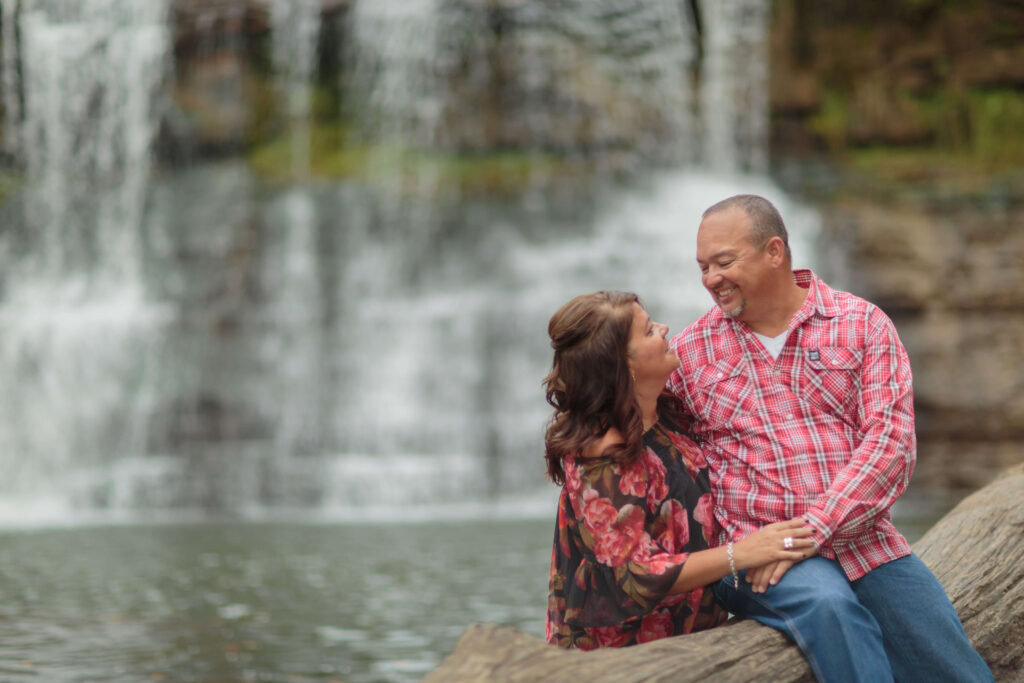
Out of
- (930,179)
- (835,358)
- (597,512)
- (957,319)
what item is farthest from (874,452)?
(930,179)

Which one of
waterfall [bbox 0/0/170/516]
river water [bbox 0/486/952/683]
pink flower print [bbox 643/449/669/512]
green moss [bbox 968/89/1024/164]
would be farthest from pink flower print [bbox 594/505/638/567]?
green moss [bbox 968/89/1024/164]

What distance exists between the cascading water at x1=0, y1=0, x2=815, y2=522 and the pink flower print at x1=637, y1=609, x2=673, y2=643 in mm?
10108

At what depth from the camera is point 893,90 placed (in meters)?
16.9

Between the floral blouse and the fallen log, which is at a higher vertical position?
the floral blouse

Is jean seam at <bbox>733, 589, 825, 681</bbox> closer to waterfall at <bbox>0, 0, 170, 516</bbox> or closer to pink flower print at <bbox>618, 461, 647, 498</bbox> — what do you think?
pink flower print at <bbox>618, 461, 647, 498</bbox>

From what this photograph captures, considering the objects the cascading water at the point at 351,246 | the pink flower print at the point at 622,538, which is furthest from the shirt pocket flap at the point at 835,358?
the cascading water at the point at 351,246

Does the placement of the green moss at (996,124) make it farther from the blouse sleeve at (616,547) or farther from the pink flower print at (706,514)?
the blouse sleeve at (616,547)

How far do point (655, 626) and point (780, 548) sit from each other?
36cm

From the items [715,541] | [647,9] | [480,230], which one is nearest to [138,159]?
[480,230]

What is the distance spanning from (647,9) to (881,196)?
499 cm

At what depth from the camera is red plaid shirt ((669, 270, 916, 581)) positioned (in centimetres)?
273

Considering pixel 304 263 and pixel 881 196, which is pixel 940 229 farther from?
pixel 304 263

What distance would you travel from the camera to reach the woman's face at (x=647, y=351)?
2.71 meters

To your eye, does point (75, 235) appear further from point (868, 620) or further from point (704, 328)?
point (868, 620)
